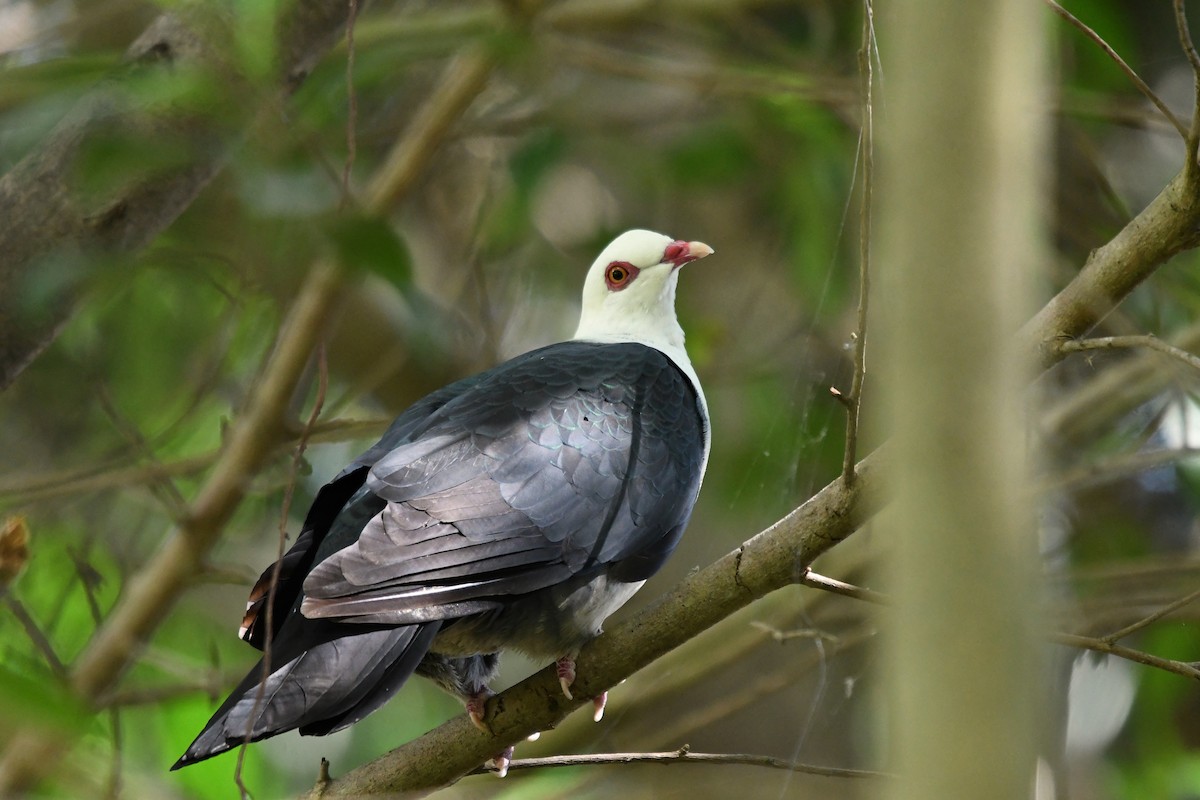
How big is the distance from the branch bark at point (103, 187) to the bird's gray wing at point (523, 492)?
921 mm

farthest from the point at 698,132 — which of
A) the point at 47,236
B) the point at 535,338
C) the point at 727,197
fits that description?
the point at 47,236

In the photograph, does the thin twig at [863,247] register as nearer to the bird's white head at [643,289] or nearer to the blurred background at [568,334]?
the blurred background at [568,334]

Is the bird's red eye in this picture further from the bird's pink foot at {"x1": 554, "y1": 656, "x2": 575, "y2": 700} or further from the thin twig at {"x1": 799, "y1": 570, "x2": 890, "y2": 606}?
the thin twig at {"x1": 799, "y1": 570, "x2": 890, "y2": 606}

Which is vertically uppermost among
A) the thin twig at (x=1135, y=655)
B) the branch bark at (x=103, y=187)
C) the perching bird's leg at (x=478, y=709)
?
the branch bark at (x=103, y=187)

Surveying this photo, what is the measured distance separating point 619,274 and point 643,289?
13 cm

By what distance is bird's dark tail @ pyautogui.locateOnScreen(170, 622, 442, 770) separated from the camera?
2.55 meters

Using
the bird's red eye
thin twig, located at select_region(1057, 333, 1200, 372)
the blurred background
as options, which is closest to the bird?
the blurred background

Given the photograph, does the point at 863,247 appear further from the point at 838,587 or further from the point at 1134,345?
the point at 838,587

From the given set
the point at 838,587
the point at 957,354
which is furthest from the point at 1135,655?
the point at 957,354

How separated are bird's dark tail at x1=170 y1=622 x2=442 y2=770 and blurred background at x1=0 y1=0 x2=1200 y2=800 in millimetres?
701

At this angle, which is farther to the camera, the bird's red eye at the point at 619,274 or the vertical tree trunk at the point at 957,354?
the bird's red eye at the point at 619,274

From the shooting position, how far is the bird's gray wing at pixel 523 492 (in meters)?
2.91

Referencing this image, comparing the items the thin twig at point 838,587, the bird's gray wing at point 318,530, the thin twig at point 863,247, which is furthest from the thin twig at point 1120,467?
the bird's gray wing at point 318,530

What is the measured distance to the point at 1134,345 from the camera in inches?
88.2
